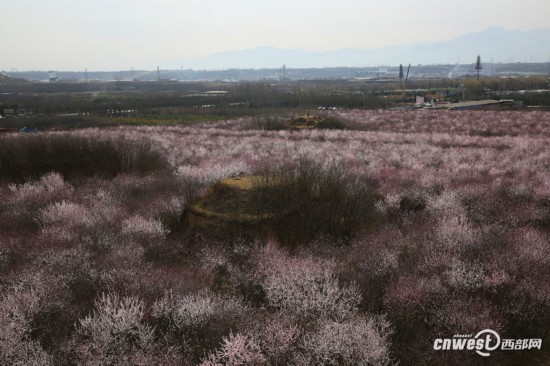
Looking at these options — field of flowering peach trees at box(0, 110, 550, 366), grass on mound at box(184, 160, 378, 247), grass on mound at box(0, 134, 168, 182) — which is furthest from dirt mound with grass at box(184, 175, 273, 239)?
grass on mound at box(0, 134, 168, 182)

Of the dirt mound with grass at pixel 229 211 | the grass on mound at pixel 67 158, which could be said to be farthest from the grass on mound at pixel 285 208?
the grass on mound at pixel 67 158

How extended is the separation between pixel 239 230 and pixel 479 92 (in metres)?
112

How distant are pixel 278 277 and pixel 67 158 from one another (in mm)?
15461

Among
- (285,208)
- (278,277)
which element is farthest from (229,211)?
(278,277)

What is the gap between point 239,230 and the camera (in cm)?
1030

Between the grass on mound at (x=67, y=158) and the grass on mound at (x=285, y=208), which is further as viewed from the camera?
the grass on mound at (x=67, y=158)

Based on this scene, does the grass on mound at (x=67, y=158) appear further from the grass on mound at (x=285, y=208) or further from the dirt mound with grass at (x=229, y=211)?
the grass on mound at (x=285, y=208)

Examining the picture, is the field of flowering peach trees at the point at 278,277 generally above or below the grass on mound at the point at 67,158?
below

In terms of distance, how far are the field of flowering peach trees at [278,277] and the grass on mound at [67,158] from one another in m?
2.95

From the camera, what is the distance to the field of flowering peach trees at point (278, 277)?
580cm

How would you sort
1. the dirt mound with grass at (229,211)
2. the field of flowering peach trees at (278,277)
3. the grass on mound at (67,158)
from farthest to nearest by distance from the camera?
the grass on mound at (67,158) < the dirt mound with grass at (229,211) < the field of flowering peach trees at (278,277)

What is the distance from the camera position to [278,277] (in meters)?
7.41

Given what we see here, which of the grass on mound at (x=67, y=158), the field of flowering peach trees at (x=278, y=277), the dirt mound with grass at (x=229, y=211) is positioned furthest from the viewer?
the grass on mound at (x=67, y=158)

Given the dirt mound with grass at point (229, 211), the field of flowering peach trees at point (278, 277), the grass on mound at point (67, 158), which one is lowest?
the field of flowering peach trees at point (278, 277)
